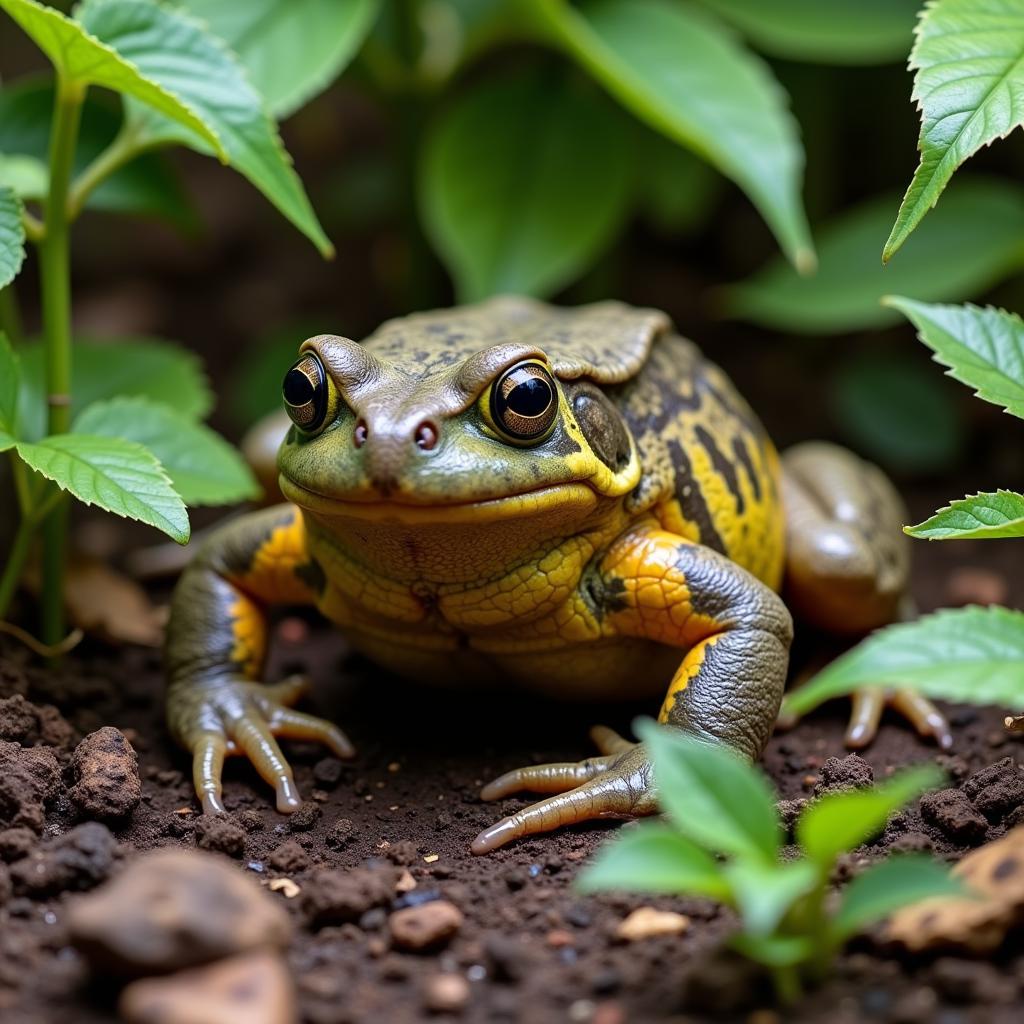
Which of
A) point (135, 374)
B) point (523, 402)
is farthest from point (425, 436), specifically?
point (135, 374)

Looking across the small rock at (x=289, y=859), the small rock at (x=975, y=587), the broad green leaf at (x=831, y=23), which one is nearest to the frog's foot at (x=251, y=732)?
the small rock at (x=289, y=859)

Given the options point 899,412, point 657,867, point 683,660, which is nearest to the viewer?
point 657,867

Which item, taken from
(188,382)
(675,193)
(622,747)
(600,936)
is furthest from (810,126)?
(600,936)

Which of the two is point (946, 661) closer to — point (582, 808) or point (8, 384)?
point (582, 808)

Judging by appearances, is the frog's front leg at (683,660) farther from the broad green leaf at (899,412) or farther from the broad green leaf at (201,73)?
the broad green leaf at (899,412)

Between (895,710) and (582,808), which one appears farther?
(895,710)

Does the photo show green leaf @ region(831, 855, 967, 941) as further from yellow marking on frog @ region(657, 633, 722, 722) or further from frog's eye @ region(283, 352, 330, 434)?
frog's eye @ region(283, 352, 330, 434)
